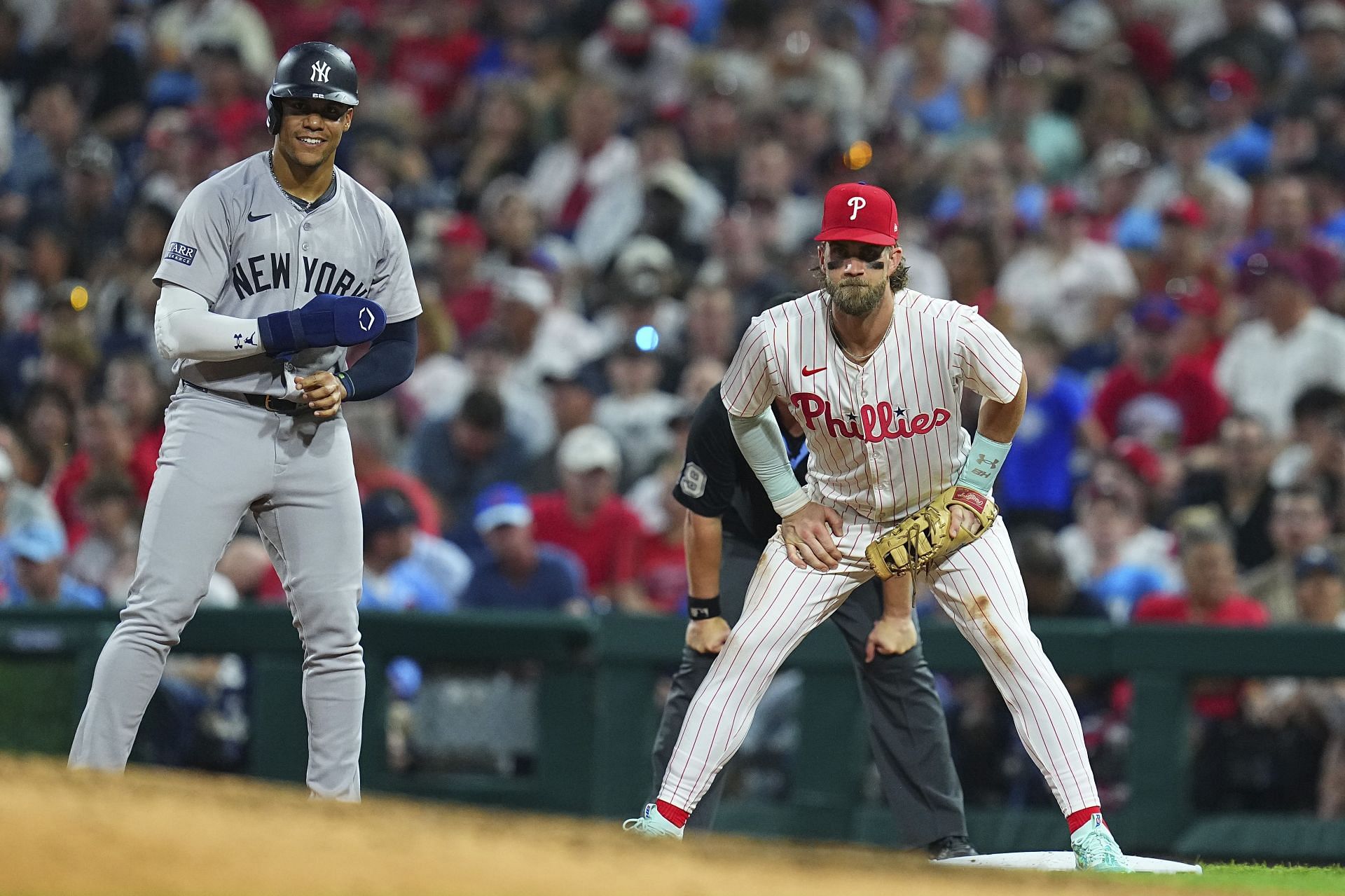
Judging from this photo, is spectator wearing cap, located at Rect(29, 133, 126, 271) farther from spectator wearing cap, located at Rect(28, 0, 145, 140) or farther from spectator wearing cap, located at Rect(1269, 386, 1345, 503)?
spectator wearing cap, located at Rect(1269, 386, 1345, 503)

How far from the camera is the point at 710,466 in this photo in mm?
5164

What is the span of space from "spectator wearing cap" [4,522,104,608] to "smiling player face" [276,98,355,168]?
3.57 metres

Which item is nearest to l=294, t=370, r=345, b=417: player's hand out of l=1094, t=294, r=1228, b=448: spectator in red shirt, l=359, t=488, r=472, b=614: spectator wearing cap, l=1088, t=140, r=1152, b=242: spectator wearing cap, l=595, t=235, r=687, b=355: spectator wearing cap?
l=359, t=488, r=472, b=614: spectator wearing cap

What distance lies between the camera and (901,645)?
5.21m

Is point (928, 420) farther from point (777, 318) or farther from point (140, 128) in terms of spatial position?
point (140, 128)

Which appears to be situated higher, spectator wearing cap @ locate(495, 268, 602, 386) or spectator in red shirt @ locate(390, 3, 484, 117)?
spectator in red shirt @ locate(390, 3, 484, 117)

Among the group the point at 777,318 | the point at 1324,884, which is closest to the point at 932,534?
the point at 777,318

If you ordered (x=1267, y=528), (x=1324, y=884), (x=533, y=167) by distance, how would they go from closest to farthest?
(x=1324, y=884) → (x=1267, y=528) → (x=533, y=167)

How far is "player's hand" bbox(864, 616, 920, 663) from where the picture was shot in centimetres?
520

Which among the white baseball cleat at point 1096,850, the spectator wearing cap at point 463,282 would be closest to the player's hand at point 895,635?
the white baseball cleat at point 1096,850

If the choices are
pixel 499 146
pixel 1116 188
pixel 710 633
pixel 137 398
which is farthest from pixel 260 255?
pixel 499 146

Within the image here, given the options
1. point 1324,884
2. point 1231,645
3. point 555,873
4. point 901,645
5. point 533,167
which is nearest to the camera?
point 555,873

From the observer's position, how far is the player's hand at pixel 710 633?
5.24 metres

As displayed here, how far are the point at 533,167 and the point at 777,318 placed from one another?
21.9ft
